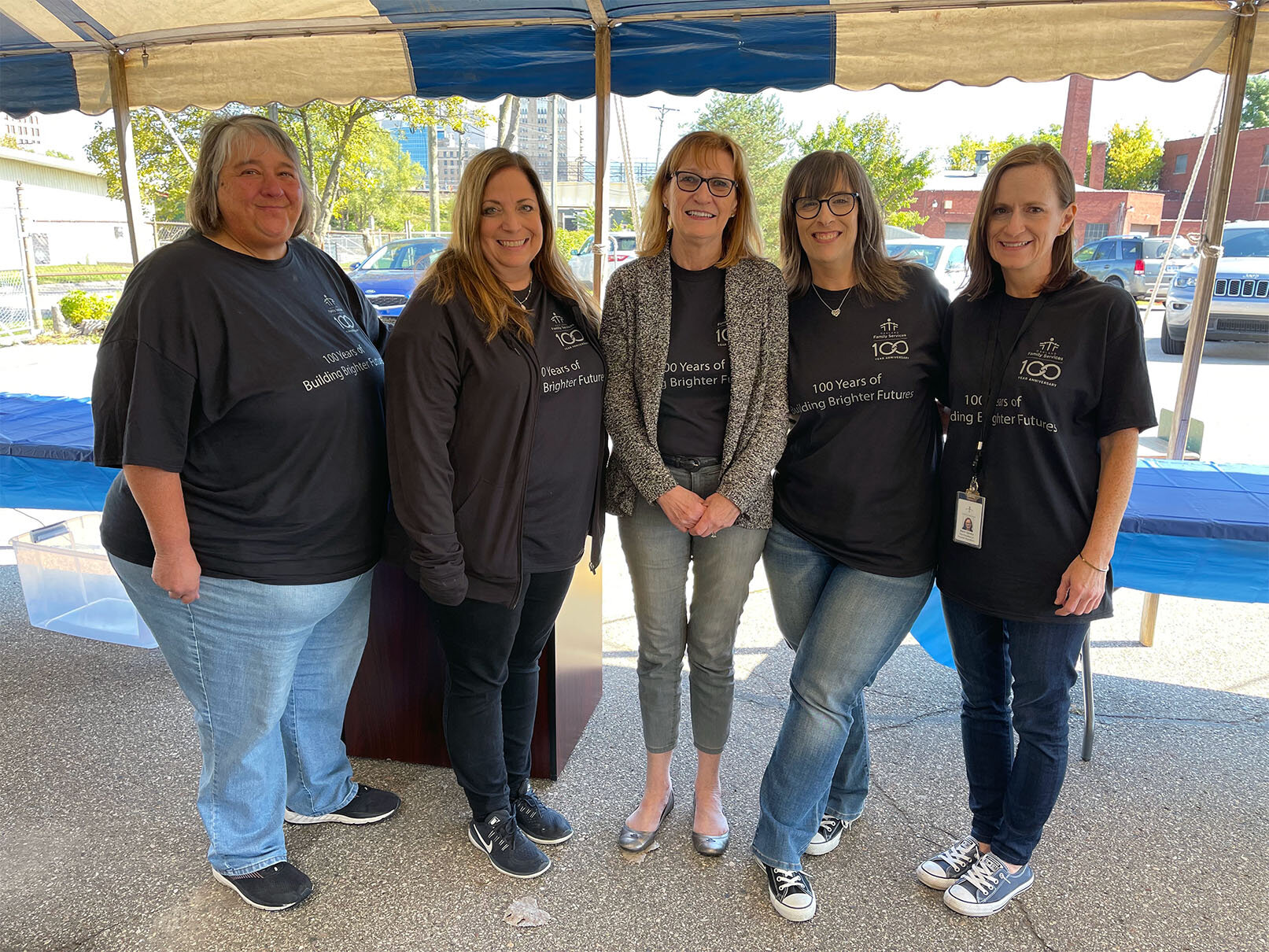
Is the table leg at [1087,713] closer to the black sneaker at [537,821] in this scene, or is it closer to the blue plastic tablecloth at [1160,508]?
the blue plastic tablecloth at [1160,508]

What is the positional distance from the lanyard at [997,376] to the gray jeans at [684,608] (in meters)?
0.44

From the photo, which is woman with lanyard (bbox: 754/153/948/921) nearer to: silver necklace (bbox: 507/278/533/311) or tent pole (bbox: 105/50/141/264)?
silver necklace (bbox: 507/278/533/311)

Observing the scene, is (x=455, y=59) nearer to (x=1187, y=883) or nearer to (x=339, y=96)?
(x=339, y=96)

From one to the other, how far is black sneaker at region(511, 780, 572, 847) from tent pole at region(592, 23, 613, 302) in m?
1.58

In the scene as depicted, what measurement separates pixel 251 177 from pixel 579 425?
0.76 meters

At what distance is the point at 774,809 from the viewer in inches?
69.1

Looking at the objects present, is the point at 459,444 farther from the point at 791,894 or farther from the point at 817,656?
the point at 791,894

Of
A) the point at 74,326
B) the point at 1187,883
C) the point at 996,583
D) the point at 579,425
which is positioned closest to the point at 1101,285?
the point at 996,583

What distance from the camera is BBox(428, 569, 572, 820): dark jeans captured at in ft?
5.47

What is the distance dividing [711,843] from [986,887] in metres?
0.59

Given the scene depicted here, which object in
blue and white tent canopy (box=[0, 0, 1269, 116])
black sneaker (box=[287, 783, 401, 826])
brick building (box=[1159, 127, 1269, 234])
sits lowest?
black sneaker (box=[287, 783, 401, 826])

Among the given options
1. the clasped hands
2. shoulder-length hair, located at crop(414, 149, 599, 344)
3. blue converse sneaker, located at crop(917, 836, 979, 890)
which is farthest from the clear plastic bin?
blue converse sneaker, located at crop(917, 836, 979, 890)

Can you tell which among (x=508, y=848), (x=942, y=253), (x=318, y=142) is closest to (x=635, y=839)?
(x=508, y=848)

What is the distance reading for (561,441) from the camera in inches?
64.2
